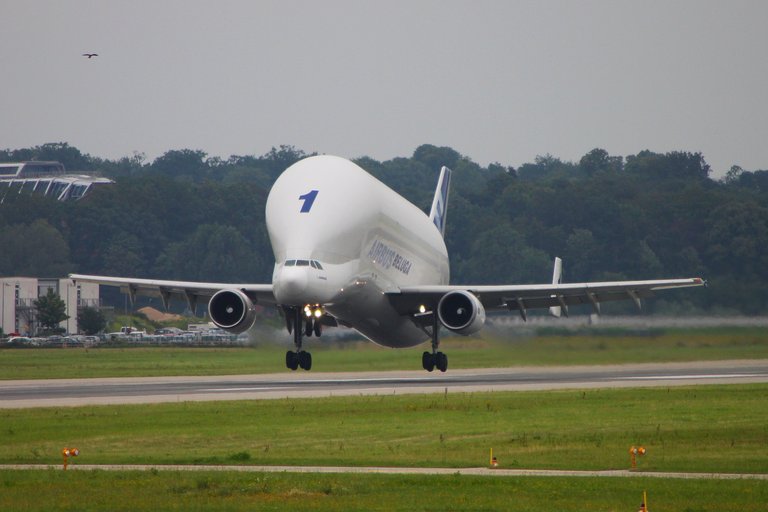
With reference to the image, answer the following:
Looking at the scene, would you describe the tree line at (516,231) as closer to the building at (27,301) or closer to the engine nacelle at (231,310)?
the building at (27,301)

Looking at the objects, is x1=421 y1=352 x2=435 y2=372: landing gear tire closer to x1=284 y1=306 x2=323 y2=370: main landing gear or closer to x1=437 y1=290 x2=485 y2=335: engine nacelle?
x1=437 y1=290 x2=485 y2=335: engine nacelle

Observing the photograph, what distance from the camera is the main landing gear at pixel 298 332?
4769 centimetres

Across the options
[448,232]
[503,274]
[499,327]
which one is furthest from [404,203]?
[448,232]

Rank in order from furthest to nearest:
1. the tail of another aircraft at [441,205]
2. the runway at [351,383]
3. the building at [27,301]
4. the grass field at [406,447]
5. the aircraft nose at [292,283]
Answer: the building at [27,301], the tail of another aircraft at [441,205], the aircraft nose at [292,283], the runway at [351,383], the grass field at [406,447]

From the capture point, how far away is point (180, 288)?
169 feet

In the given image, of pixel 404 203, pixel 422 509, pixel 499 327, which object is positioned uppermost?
pixel 404 203

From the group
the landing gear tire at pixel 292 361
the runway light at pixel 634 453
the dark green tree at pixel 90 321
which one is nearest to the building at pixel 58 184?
the dark green tree at pixel 90 321

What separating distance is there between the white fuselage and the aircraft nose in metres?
0.02

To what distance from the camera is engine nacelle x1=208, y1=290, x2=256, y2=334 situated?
156ft

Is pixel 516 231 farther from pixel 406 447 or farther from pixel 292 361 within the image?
pixel 406 447

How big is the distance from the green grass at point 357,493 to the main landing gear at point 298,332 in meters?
24.0

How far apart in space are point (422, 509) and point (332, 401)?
18.8 metres

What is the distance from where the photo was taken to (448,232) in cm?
12200

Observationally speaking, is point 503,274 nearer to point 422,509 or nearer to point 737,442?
point 737,442
